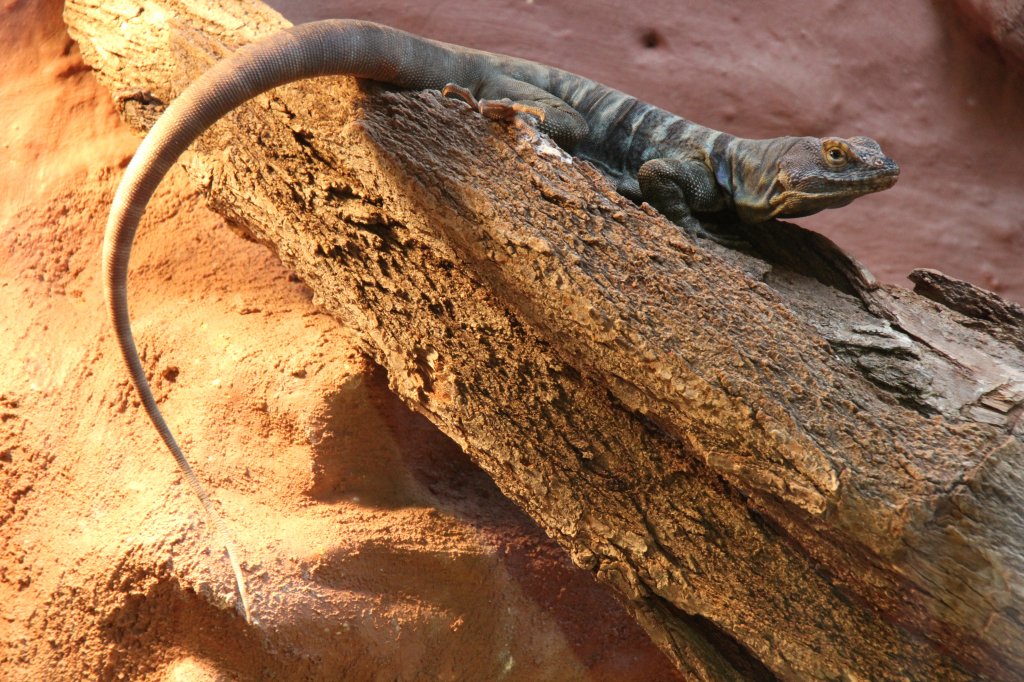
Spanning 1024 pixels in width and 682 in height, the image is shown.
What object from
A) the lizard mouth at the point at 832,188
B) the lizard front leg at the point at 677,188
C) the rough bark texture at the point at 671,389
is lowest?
the rough bark texture at the point at 671,389

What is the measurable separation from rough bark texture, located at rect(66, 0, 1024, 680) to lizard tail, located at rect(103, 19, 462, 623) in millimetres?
106

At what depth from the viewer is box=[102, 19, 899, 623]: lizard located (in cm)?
141

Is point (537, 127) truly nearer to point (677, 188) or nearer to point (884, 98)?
point (677, 188)

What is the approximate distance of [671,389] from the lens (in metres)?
1.45

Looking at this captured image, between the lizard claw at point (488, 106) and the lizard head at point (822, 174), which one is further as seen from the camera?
the lizard head at point (822, 174)

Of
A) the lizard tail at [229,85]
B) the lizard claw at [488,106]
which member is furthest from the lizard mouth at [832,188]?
the lizard tail at [229,85]

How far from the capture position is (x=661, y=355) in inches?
57.1

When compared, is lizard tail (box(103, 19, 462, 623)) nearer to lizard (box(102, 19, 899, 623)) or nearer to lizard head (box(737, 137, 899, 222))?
lizard (box(102, 19, 899, 623))

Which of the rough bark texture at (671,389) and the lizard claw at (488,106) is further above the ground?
the lizard claw at (488,106)

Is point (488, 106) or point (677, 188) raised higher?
point (488, 106)

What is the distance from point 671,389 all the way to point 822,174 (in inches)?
32.3

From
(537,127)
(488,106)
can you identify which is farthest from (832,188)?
(488,106)

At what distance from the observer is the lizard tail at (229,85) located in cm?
139

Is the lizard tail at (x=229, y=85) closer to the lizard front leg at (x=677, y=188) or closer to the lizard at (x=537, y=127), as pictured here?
the lizard at (x=537, y=127)
